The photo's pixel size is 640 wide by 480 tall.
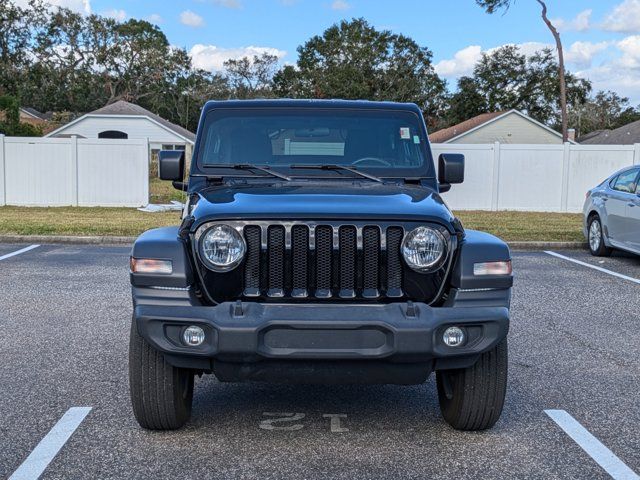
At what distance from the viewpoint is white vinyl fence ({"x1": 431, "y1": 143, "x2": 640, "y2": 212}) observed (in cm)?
2206

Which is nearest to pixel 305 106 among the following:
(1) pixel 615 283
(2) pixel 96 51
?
(1) pixel 615 283

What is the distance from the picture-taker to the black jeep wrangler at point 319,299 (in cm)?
394

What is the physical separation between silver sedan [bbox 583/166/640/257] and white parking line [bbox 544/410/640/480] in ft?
24.9

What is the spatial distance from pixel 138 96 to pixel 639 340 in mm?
69029

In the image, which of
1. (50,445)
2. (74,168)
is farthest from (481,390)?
(74,168)

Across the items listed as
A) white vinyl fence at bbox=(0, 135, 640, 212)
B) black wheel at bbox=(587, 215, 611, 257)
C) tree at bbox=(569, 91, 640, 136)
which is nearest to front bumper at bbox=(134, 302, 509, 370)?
black wheel at bbox=(587, 215, 611, 257)

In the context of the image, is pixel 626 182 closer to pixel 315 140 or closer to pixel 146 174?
pixel 315 140

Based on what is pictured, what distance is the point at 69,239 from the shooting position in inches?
575

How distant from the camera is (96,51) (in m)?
69.8

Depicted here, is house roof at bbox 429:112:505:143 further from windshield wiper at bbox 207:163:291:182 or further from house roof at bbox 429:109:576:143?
windshield wiper at bbox 207:163:291:182

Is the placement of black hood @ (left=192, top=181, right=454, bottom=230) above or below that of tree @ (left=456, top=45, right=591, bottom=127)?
below

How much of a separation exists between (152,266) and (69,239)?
11.2 meters

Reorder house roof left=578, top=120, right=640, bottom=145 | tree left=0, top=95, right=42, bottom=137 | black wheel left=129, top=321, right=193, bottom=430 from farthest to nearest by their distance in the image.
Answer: house roof left=578, top=120, right=640, bottom=145 → tree left=0, top=95, right=42, bottom=137 → black wheel left=129, top=321, right=193, bottom=430

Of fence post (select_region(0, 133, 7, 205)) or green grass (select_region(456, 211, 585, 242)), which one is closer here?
green grass (select_region(456, 211, 585, 242))
